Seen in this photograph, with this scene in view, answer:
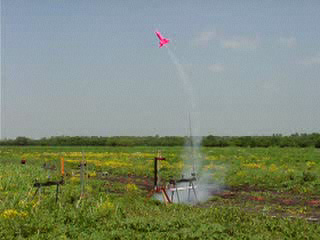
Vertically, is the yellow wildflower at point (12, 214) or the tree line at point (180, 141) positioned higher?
the tree line at point (180, 141)

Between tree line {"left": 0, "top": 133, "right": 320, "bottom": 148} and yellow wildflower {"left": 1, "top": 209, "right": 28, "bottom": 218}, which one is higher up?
tree line {"left": 0, "top": 133, "right": 320, "bottom": 148}

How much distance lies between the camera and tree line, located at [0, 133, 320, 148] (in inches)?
2803

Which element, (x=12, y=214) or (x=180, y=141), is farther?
(x=180, y=141)

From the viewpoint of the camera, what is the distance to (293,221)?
1202cm

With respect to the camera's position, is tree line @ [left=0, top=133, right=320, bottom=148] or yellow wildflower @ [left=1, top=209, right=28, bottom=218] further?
tree line @ [left=0, top=133, right=320, bottom=148]

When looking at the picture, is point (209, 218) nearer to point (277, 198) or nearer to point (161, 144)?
point (277, 198)

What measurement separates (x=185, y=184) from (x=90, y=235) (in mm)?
9779

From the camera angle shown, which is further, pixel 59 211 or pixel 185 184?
pixel 185 184

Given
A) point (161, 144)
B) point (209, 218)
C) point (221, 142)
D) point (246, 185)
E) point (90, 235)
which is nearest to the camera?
point (90, 235)

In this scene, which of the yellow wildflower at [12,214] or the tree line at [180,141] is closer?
the yellow wildflower at [12,214]

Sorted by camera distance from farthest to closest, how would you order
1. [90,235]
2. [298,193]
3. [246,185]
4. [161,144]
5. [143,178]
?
1. [161,144]
2. [143,178]
3. [246,185]
4. [298,193]
5. [90,235]

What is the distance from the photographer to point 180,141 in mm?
83438

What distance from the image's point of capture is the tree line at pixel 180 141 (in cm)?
7119

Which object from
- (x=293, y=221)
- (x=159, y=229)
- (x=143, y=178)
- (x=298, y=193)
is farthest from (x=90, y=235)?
(x=143, y=178)
